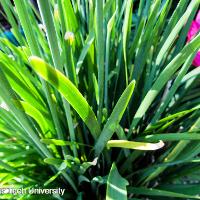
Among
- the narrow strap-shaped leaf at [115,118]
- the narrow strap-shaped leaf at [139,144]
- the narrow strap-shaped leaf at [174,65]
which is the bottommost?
the narrow strap-shaped leaf at [139,144]

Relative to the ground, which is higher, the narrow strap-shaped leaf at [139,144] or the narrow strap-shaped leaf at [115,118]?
the narrow strap-shaped leaf at [115,118]

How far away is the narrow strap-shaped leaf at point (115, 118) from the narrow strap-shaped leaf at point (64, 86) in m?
0.02

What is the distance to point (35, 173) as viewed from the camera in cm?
47

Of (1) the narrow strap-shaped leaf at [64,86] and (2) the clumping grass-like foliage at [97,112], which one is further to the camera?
(2) the clumping grass-like foliage at [97,112]

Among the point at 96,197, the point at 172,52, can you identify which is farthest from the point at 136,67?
the point at 96,197

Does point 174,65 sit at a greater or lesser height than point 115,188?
greater

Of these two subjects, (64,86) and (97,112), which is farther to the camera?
(97,112)

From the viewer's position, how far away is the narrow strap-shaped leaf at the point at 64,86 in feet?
0.73

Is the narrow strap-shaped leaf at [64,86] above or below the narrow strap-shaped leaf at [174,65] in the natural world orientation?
below

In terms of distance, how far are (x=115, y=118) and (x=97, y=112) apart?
0.11 meters

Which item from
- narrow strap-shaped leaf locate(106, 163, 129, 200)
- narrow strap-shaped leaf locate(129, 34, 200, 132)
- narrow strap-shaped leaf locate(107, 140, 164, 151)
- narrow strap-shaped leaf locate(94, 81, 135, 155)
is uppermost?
narrow strap-shaped leaf locate(129, 34, 200, 132)

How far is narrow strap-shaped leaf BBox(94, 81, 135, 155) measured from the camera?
11.3 inches

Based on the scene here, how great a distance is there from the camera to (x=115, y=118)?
323mm

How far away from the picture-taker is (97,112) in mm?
429
